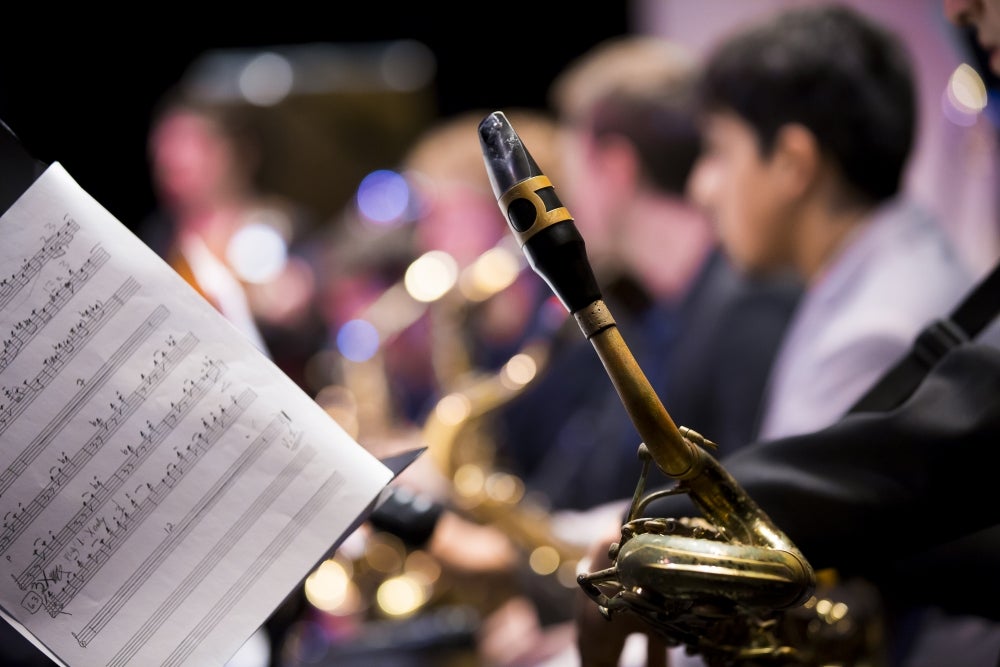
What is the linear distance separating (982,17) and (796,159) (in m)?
0.59

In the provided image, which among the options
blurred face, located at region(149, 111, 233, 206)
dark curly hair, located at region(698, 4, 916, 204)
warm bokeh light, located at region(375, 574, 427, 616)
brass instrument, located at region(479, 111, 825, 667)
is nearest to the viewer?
brass instrument, located at region(479, 111, 825, 667)

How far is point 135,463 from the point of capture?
33.5 inches

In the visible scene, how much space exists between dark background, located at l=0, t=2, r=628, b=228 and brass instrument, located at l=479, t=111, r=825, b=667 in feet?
14.2

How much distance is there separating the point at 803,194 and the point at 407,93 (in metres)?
3.90

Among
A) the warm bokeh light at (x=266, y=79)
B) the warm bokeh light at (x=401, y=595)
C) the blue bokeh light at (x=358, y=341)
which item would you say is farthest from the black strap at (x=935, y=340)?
the warm bokeh light at (x=266, y=79)

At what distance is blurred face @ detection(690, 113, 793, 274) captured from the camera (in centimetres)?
162

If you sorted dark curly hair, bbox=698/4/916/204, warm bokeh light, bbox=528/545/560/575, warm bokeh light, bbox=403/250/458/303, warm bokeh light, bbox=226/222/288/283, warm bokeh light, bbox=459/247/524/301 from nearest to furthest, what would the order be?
dark curly hair, bbox=698/4/916/204, warm bokeh light, bbox=528/545/560/575, warm bokeh light, bbox=459/247/524/301, warm bokeh light, bbox=403/250/458/303, warm bokeh light, bbox=226/222/288/283

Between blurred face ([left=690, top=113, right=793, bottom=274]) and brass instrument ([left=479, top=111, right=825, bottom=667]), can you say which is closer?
brass instrument ([left=479, top=111, right=825, bottom=667])

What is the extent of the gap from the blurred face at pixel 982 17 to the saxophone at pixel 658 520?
50 centimetres

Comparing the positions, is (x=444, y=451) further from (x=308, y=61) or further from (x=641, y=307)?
(x=308, y=61)

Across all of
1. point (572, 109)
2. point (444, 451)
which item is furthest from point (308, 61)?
point (444, 451)

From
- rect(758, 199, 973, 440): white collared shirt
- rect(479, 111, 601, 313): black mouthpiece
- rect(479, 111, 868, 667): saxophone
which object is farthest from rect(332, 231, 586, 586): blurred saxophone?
rect(479, 111, 601, 313): black mouthpiece

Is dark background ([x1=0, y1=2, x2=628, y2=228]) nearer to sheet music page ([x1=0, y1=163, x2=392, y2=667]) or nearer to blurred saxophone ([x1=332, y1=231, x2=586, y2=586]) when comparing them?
blurred saxophone ([x1=332, y1=231, x2=586, y2=586])

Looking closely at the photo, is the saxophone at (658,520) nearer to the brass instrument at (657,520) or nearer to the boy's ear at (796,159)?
the brass instrument at (657,520)
